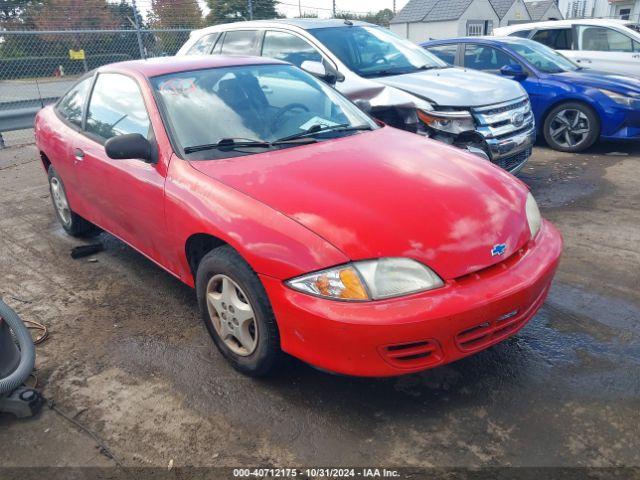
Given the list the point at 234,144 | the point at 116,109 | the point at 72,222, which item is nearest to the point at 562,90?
the point at 234,144

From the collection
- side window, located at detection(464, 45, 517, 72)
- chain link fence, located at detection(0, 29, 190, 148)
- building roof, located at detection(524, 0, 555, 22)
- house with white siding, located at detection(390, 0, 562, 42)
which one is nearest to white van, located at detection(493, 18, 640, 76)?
side window, located at detection(464, 45, 517, 72)

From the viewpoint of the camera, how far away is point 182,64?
3.62 metres

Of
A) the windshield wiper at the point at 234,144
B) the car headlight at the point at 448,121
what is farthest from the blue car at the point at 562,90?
the windshield wiper at the point at 234,144

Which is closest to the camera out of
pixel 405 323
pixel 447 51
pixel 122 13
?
pixel 405 323

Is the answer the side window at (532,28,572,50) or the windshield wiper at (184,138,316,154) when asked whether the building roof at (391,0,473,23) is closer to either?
the side window at (532,28,572,50)

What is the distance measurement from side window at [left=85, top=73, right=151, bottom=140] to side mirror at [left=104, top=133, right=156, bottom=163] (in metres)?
0.19

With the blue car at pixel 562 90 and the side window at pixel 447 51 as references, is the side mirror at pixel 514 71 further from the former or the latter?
the side window at pixel 447 51

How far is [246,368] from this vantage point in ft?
8.88

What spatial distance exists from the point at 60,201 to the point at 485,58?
19.9 ft

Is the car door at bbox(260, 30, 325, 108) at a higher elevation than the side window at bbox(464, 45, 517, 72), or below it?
higher

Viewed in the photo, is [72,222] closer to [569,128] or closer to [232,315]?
[232,315]

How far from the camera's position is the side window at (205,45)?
22.0ft

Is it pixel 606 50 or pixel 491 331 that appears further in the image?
pixel 606 50

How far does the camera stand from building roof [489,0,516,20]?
130 feet
